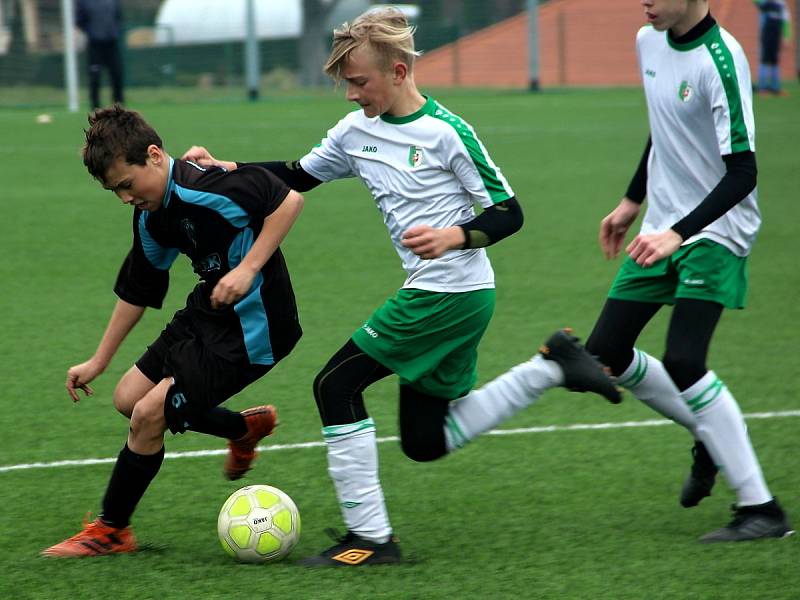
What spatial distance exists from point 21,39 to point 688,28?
69.1ft

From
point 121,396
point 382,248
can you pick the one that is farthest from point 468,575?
point 382,248

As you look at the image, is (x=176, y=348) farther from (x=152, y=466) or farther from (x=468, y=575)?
(x=468, y=575)

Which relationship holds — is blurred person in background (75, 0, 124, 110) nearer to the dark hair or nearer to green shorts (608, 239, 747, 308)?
the dark hair

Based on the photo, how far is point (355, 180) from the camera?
14016 millimetres

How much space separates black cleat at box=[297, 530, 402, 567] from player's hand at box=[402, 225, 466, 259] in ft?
2.86

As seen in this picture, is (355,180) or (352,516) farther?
(355,180)

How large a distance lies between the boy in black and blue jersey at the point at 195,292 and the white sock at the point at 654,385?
112cm

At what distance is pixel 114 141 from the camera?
12.8ft

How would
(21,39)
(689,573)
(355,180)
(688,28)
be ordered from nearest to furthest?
(689,573)
(688,28)
(355,180)
(21,39)

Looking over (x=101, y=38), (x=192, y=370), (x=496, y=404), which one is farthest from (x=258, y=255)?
(x=101, y=38)

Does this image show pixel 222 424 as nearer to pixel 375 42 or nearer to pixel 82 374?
pixel 82 374

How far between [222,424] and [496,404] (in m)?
0.99

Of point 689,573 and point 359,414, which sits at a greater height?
point 359,414

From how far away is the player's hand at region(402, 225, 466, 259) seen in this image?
3641 millimetres
